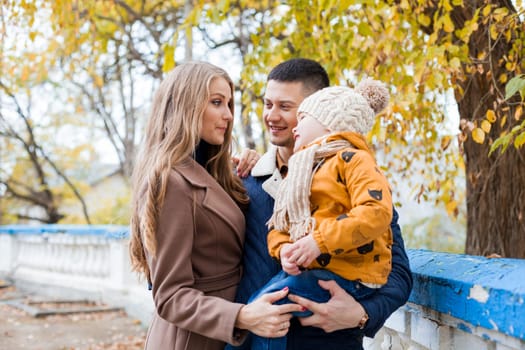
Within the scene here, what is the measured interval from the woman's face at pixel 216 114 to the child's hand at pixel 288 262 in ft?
2.22

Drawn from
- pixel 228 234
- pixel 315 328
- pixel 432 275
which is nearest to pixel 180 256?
pixel 228 234

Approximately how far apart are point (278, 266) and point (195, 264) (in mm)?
303

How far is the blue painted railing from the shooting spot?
4.77 ft

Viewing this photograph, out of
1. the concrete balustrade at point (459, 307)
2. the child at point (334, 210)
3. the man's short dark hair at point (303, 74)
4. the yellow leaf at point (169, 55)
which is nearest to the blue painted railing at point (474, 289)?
the concrete balustrade at point (459, 307)

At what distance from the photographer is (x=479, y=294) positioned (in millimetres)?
1599

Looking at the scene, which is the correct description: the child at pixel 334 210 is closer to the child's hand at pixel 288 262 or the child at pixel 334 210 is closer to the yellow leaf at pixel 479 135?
the child's hand at pixel 288 262

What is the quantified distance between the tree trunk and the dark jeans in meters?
2.37

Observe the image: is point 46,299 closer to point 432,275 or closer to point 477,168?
point 477,168

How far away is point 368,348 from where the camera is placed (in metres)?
2.55

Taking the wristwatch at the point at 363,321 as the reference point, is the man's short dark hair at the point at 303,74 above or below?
above

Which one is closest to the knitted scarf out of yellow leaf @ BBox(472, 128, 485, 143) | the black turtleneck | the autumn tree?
the black turtleneck

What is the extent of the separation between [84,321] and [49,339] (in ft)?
2.76

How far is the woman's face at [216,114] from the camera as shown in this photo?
2146 millimetres

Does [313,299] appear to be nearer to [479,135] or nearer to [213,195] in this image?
[213,195]
